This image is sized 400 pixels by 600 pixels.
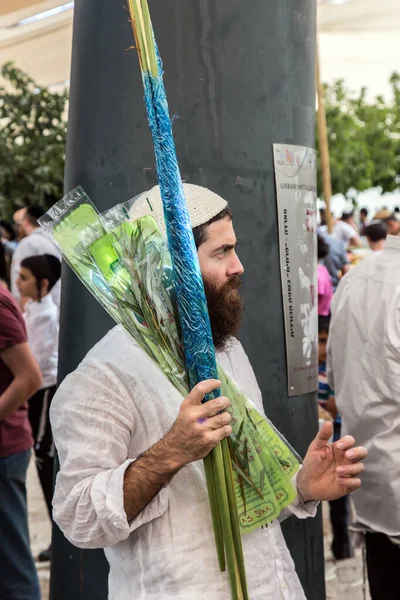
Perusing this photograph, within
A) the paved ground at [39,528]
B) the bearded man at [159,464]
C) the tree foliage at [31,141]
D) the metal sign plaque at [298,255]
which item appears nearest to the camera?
the bearded man at [159,464]

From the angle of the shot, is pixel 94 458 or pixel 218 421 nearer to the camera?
pixel 218 421

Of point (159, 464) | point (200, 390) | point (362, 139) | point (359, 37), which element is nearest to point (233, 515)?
point (159, 464)

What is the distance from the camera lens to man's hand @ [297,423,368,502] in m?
2.38

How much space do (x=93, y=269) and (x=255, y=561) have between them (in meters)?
0.82

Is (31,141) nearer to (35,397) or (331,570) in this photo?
(35,397)

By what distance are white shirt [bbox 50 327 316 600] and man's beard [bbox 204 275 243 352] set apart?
0.18 m

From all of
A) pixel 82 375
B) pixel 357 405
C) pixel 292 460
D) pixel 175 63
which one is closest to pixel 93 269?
pixel 82 375

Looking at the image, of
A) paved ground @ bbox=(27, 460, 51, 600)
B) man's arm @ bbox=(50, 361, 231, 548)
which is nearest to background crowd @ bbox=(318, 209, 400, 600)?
man's arm @ bbox=(50, 361, 231, 548)

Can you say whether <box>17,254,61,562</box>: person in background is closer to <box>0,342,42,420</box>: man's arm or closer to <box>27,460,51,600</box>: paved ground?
<box>27,460,51,600</box>: paved ground

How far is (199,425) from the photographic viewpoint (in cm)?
201

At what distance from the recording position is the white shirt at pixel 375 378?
3.67 meters

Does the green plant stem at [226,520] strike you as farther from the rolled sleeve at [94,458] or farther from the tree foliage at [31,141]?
the tree foliage at [31,141]

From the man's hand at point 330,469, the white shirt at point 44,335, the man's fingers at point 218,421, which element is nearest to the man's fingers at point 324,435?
the man's hand at point 330,469

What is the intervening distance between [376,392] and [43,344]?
2.83 m
